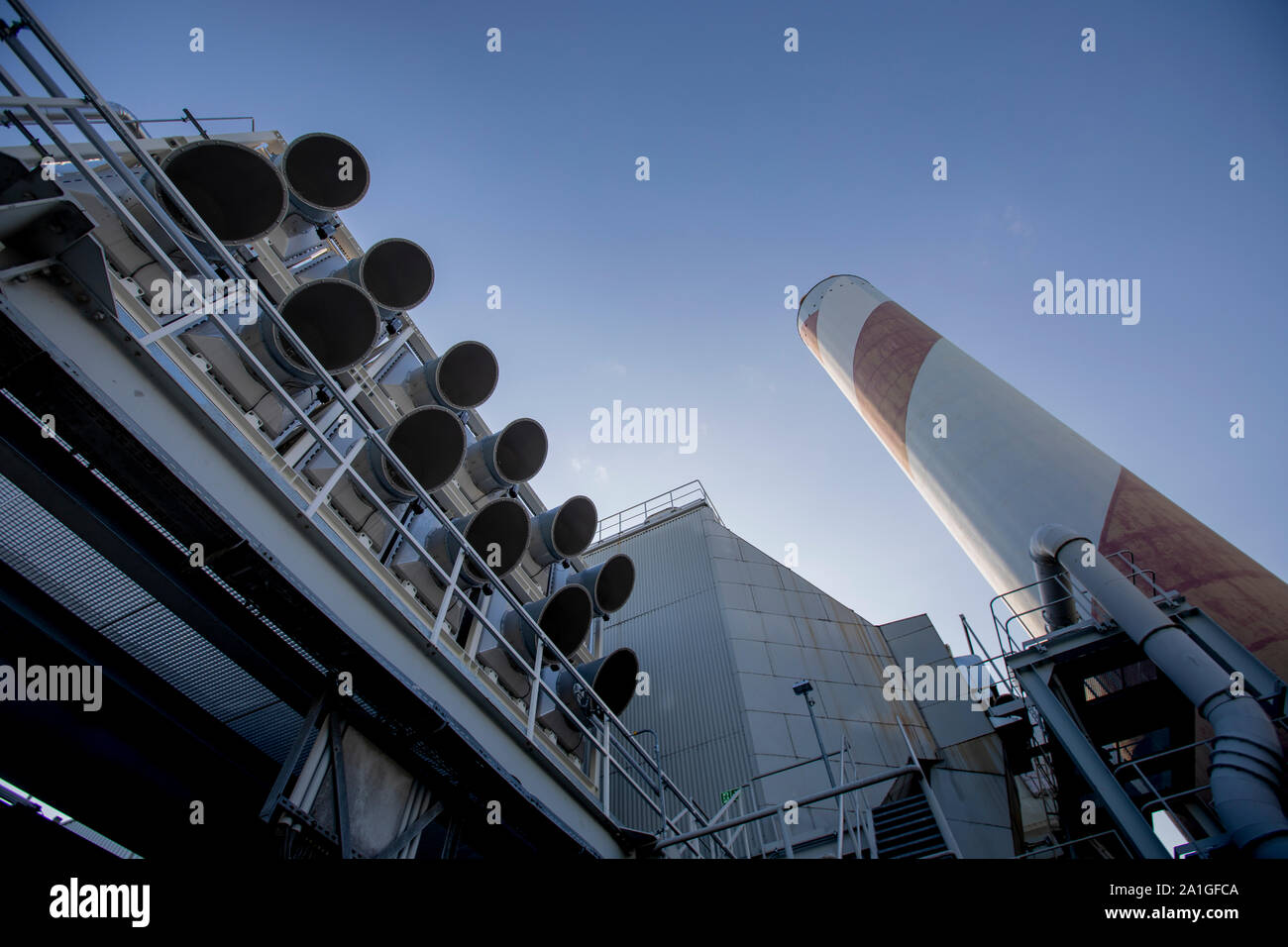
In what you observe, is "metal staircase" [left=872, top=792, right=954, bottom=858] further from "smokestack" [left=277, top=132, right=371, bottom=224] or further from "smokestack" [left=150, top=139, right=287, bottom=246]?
"smokestack" [left=277, top=132, right=371, bottom=224]

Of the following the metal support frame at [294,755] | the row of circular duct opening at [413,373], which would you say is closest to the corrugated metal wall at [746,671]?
the row of circular duct opening at [413,373]

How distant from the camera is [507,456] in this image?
11828mm

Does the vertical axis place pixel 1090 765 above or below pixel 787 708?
below

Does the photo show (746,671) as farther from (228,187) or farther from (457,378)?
(228,187)

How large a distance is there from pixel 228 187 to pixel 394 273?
10.8ft

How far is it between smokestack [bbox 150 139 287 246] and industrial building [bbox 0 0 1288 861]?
0.11 feet

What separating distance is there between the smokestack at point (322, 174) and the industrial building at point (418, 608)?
0.16 ft

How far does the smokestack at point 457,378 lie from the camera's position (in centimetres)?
1137
